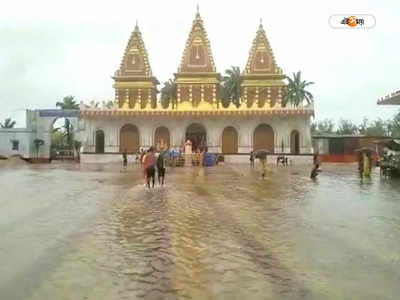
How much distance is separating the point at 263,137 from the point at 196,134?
5.99 meters

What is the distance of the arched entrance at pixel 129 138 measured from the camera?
148ft

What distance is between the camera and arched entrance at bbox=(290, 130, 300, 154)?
44.2 metres

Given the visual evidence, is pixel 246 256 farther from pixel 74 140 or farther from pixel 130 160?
pixel 74 140

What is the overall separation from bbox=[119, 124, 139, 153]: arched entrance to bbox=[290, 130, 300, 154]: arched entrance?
1368 centimetres

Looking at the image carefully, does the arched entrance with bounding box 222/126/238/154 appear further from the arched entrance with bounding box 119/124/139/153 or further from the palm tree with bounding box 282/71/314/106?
the palm tree with bounding box 282/71/314/106

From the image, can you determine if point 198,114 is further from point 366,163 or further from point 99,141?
point 366,163

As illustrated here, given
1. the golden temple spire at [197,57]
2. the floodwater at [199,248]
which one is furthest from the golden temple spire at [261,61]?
the floodwater at [199,248]

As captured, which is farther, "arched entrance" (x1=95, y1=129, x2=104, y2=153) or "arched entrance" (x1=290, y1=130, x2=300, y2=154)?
"arched entrance" (x1=95, y1=129, x2=104, y2=153)

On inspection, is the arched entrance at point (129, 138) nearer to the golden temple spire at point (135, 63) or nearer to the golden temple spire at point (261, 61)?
the golden temple spire at point (135, 63)

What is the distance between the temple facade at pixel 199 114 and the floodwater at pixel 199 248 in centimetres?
3067

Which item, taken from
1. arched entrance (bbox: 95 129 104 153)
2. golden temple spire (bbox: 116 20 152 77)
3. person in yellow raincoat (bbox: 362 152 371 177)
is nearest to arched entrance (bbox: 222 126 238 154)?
golden temple spire (bbox: 116 20 152 77)

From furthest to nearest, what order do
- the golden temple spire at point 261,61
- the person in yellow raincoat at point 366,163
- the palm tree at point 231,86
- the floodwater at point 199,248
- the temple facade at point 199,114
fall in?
1. the palm tree at point 231,86
2. the golden temple spire at point 261,61
3. the temple facade at point 199,114
4. the person in yellow raincoat at point 366,163
5. the floodwater at point 199,248

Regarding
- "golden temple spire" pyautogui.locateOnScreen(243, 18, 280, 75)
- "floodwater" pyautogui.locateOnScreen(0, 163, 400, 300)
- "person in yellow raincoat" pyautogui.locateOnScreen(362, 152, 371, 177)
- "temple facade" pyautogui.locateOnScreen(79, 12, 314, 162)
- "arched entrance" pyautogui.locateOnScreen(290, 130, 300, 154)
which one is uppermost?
"golden temple spire" pyautogui.locateOnScreen(243, 18, 280, 75)

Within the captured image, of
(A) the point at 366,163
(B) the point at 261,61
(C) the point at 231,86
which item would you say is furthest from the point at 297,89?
(A) the point at 366,163
